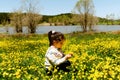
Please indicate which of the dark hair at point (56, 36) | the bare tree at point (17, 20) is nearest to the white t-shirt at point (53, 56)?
the dark hair at point (56, 36)

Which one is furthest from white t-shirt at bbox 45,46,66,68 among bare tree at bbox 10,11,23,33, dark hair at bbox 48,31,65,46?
bare tree at bbox 10,11,23,33

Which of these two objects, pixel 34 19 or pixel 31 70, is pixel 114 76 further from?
pixel 34 19

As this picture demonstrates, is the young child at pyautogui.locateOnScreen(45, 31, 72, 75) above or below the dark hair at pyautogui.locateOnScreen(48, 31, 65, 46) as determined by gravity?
below

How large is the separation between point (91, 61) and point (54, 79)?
375 centimetres

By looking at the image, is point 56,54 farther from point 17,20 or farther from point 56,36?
point 17,20

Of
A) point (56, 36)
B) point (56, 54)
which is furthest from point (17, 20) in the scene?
point (56, 36)

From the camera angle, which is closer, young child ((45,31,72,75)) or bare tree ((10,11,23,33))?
young child ((45,31,72,75))

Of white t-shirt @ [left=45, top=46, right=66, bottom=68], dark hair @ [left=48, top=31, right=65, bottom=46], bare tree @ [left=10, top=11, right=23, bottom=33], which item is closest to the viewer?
dark hair @ [left=48, top=31, right=65, bottom=46]

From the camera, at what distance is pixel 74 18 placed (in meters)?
71.3

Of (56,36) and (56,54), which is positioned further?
(56,54)

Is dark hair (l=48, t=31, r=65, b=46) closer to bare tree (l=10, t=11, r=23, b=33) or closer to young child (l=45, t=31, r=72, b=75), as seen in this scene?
young child (l=45, t=31, r=72, b=75)

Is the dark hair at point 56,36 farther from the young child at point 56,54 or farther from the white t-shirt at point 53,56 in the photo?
the white t-shirt at point 53,56

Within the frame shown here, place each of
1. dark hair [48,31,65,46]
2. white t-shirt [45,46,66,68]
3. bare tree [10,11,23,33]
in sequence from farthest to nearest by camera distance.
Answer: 1. bare tree [10,11,23,33]
2. white t-shirt [45,46,66,68]
3. dark hair [48,31,65,46]

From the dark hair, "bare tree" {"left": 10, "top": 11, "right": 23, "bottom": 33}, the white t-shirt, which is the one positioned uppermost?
the dark hair
